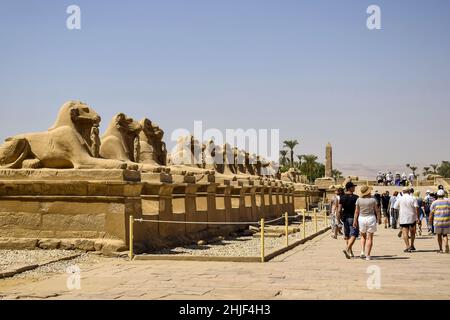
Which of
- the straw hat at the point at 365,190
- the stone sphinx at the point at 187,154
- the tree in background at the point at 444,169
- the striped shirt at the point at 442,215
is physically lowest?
the tree in background at the point at 444,169

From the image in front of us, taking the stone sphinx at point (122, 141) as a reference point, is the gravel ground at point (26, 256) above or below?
below

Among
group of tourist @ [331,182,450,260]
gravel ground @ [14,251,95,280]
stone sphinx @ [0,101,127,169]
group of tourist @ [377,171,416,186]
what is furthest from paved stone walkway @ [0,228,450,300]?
group of tourist @ [377,171,416,186]

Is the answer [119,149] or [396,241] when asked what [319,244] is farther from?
[119,149]

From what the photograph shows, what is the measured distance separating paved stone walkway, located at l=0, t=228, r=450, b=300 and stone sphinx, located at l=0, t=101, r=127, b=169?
8.44 ft

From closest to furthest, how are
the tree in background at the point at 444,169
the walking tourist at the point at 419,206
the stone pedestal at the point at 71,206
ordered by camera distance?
the stone pedestal at the point at 71,206 < the walking tourist at the point at 419,206 < the tree in background at the point at 444,169

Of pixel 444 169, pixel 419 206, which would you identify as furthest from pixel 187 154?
pixel 444 169

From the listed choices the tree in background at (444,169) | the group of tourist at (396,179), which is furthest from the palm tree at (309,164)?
the tree in background at (444,169)

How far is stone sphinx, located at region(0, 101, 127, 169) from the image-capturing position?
40.2 feet

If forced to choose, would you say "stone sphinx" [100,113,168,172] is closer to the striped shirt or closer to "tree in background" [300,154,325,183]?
the striped shirt

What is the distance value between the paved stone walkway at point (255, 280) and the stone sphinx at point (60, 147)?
2571 mm

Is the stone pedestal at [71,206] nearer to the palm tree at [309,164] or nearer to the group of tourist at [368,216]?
the group of tourist at [368,216]

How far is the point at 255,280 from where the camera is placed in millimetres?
8203

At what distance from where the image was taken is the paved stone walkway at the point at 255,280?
→ 7.10 m

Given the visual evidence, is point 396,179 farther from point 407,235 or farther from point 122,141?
point 407,235
